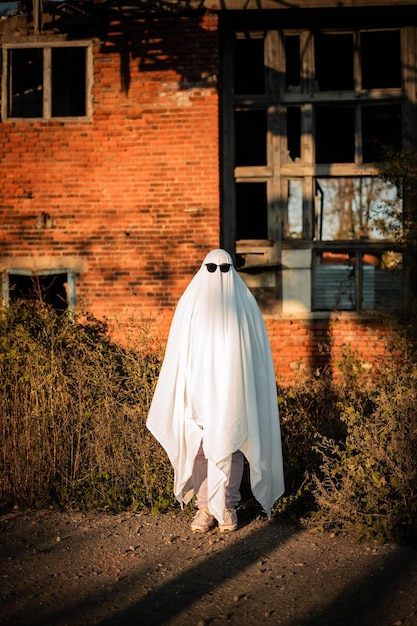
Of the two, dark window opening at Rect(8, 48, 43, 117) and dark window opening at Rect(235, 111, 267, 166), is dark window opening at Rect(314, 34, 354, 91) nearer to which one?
dark window opening at Rect(235, 111, 267, 166)

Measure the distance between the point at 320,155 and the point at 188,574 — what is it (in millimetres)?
8152

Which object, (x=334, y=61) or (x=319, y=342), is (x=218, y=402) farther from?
(x=334, y=61)

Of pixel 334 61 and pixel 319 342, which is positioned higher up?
pixel 334 61

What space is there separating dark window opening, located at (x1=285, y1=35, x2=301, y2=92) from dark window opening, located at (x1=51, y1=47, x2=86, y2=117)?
10.3 ft

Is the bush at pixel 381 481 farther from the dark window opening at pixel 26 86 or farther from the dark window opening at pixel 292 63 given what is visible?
the dark window opening at pixel 26 86

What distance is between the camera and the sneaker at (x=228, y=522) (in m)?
5.71

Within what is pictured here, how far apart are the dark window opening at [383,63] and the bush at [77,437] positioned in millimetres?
6969

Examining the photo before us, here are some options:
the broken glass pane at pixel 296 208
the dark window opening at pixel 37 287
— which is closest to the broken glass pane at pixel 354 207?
the broken glass pane at pixel 296 208

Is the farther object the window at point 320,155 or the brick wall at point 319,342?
the window at point 320,155

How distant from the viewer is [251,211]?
11.8m

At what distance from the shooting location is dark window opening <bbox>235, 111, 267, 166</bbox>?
11.7m

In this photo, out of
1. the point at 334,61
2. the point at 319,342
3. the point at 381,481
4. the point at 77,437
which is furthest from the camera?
the point at 334,61

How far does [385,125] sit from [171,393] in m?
7.32

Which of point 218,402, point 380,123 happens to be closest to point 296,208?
point 380,123
